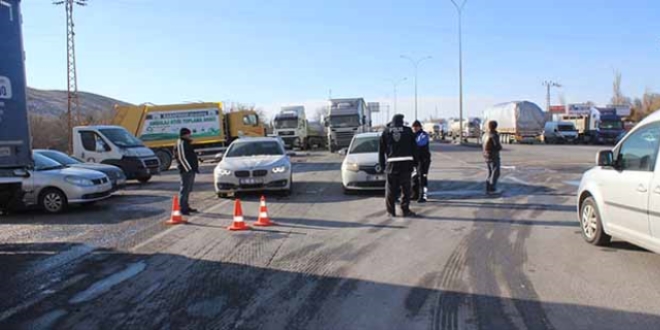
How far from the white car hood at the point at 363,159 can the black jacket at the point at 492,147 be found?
2.51 m

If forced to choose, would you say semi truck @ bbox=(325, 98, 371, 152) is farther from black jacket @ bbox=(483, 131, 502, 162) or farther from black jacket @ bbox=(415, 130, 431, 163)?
black jacket @ bbox=(415, 130, 431, 163)

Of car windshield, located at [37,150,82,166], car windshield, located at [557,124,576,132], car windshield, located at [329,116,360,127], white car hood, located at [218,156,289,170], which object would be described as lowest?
white car hood, located at [218,156,289,170]

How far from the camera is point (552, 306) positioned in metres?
4.92

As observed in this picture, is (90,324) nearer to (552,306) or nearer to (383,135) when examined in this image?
(552,306)

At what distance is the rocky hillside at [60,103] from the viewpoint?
9312 centimetres

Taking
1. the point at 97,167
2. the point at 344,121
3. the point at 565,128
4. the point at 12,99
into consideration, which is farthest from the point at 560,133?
the point at 12,99

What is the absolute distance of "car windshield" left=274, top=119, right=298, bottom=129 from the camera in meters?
41.8

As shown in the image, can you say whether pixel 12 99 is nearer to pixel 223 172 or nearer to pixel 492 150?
pixel 223 172

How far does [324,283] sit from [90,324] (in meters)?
2.23

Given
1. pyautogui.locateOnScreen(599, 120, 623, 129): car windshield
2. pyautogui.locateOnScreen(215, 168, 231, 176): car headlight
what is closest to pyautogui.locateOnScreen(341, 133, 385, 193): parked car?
pyautogui.locateOnScreen(215, 168, 231, 176): car headlight

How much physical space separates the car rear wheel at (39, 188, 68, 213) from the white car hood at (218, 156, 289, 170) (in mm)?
3454

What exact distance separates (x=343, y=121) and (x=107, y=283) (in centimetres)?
3028

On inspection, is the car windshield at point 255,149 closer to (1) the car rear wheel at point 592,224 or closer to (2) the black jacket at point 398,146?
(2) the black jacket at point 398,146

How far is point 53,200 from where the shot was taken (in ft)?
37.3
